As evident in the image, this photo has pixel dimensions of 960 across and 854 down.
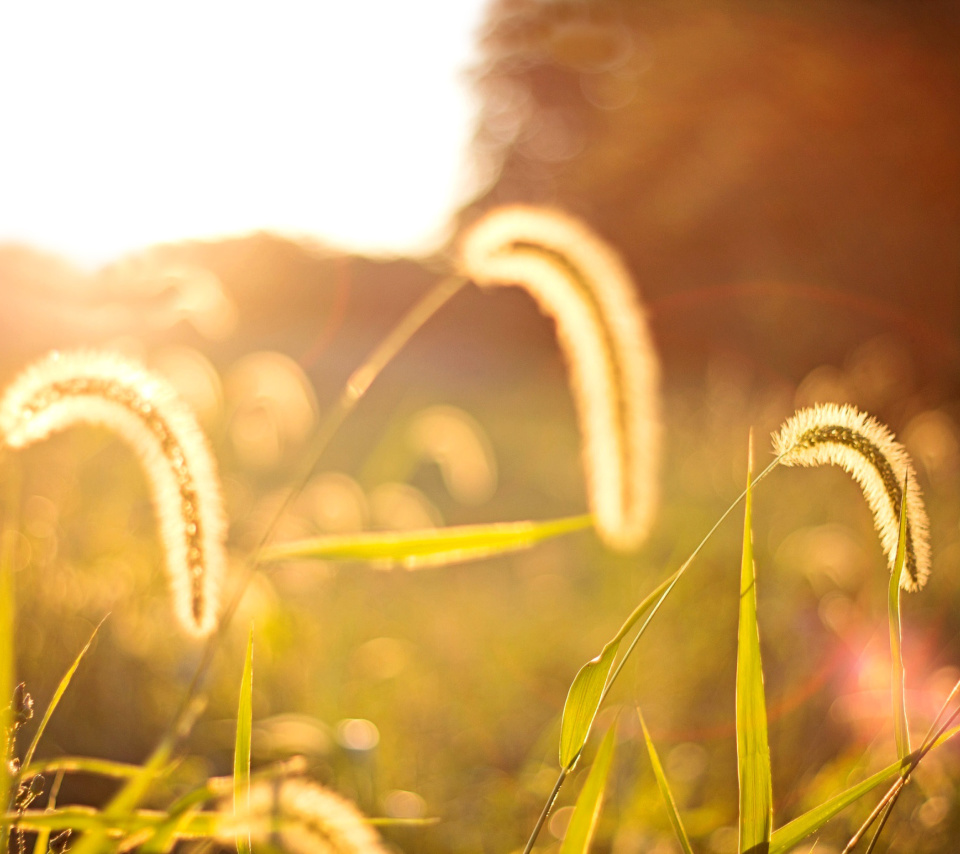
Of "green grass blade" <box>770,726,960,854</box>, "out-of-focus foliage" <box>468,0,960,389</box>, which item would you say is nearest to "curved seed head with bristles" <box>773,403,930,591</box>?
"green grass blade" <box>770,726,960,854</box>

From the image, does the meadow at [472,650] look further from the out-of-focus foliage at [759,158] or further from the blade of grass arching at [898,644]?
the out-of-focus foliage at [759,158]

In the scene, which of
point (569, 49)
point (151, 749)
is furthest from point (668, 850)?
A: point (569, 49)

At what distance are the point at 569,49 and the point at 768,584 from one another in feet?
27.7

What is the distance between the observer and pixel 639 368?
3.64 feet

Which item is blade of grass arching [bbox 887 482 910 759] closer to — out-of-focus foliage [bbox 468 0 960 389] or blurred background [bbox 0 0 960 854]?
blurred background [bbox 0 0 960 854]

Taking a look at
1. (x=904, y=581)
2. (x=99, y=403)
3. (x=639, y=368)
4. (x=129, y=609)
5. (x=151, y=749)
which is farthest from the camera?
(x=129, y=609)

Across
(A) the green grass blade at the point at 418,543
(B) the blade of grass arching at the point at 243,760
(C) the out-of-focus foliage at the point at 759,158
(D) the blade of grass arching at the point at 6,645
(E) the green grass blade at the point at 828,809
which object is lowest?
(E) the green grass blade at the point at 828,809

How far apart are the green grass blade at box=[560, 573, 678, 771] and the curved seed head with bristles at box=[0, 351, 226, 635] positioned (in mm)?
446

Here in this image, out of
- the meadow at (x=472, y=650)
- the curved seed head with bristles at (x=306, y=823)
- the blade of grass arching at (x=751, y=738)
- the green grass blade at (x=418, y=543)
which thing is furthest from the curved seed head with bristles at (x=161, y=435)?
the blade of grass arching at (x=751, y=738)

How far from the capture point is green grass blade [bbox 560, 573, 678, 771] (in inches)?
28.2

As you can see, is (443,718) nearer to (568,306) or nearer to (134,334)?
(568,306)

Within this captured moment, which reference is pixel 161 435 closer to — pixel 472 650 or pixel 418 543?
pixel 418 543

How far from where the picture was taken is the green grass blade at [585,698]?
72 centimetres

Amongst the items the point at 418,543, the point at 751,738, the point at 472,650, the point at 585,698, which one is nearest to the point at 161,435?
the point at 418,543
